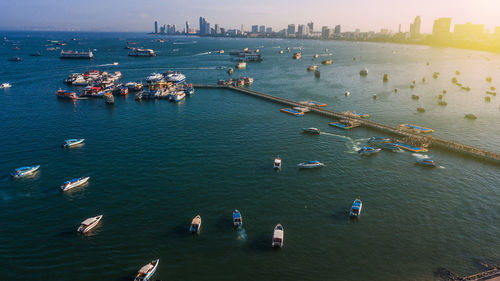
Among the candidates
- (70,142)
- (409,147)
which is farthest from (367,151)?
(70,142)

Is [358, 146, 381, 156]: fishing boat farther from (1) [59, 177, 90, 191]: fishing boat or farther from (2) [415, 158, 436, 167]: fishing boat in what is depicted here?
(1) [59, 177, 90, 191]: fishing boat

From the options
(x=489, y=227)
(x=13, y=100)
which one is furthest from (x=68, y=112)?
(x=489, y=227)

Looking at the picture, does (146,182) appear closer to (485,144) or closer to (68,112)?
(68,112)

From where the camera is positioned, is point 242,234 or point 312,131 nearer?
point 242,234

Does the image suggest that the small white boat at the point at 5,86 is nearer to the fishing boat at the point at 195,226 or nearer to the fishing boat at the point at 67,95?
the fishing boat at the point at 67,95

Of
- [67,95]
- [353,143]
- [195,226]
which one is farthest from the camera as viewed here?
[67,95]

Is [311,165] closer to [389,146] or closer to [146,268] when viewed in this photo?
[389,146]
